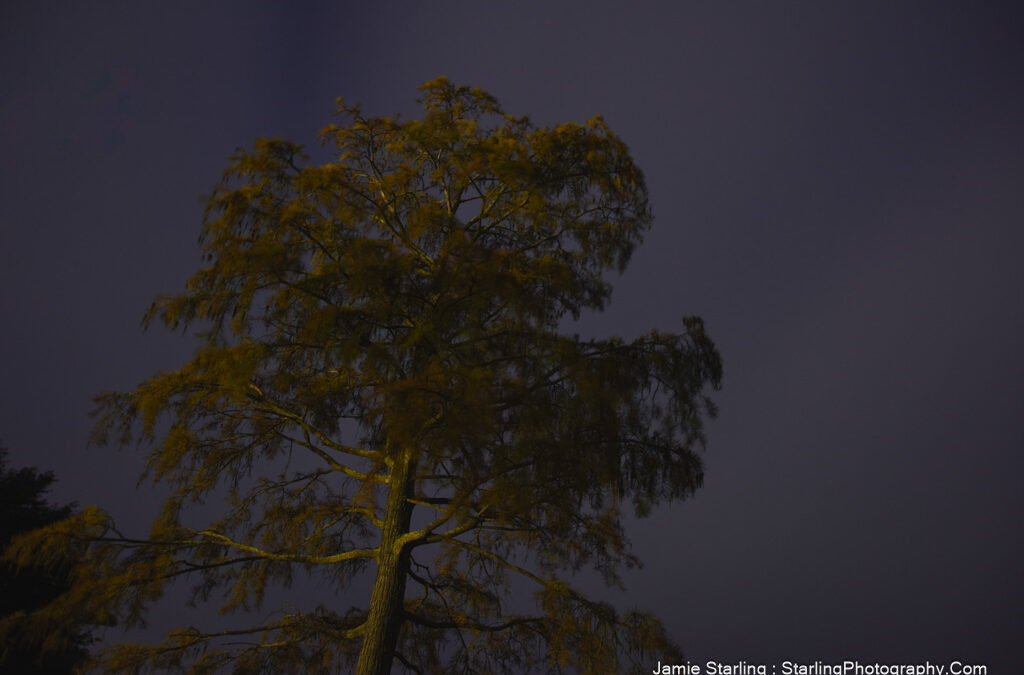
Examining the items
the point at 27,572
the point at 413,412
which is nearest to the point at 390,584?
the point at 413,412

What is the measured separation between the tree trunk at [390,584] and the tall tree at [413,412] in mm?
17

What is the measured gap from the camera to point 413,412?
4516 millimetres

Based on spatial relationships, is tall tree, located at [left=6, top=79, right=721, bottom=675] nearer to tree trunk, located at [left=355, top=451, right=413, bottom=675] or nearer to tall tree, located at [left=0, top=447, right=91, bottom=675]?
tree trunk, located at [left=355, top=451, right=413, bottom=675]

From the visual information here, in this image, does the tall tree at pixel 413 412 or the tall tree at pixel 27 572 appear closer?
the tall tree at pixel 413 412

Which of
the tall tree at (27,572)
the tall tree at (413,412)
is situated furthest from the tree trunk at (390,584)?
the tall tree at (27,572)

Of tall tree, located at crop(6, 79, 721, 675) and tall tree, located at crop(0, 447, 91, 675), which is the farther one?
tall tree, located at crop(0, 447, 91, 675)

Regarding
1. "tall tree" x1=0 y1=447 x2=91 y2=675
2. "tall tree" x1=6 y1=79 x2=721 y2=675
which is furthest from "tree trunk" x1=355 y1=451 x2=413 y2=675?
"tall tree" x1=0 y1=447 x2=91 y2=675

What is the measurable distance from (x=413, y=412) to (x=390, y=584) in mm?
1740

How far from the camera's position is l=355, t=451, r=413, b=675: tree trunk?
516cm

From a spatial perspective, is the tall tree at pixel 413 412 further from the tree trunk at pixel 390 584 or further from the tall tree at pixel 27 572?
the tall tree at pixel 27 572

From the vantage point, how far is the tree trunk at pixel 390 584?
516 centimetres

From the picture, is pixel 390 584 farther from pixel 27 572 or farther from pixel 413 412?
pixel 27 572

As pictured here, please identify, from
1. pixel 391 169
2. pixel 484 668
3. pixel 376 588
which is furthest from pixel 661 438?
pixel 391 169

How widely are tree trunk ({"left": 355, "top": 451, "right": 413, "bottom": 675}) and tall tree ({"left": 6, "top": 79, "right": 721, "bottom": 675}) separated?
2cm
